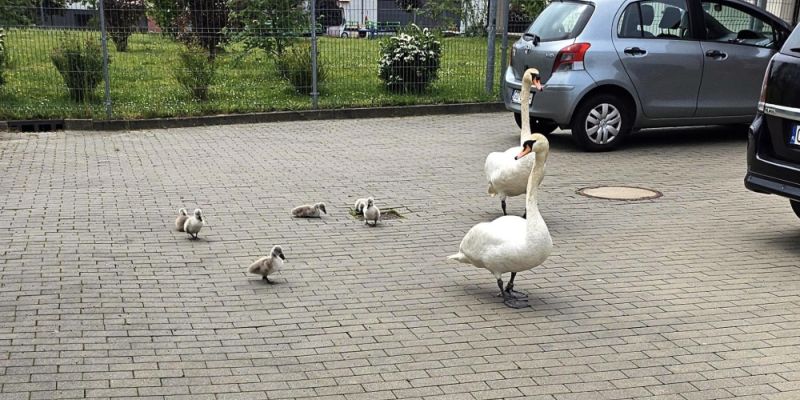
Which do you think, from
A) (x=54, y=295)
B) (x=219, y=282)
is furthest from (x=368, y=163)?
(x=54, y=295)

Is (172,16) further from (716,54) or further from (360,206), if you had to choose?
(716,54)

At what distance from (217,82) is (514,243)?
11463 millimetres

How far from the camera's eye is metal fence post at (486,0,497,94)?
56.5 feet

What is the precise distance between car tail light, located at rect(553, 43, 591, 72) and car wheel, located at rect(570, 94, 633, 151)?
1.75ft

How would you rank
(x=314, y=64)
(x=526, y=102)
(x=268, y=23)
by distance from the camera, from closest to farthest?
(x=526, y=102) < (x=314, y=64) < (x=268, y=23)

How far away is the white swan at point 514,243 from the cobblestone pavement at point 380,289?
294 mm

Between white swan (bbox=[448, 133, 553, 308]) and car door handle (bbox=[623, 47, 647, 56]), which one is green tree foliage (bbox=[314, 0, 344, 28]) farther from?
white swan (bbox=[448, 133, 553, 308])

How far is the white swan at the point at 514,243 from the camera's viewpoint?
6133mm

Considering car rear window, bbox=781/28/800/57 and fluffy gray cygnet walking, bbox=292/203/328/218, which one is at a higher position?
car rear window, bbox=781/28/800/57

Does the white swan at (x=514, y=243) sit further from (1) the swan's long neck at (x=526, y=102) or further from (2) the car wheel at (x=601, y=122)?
(2) the car wheel at (x=601, y=122)

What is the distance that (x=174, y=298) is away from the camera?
654 cm

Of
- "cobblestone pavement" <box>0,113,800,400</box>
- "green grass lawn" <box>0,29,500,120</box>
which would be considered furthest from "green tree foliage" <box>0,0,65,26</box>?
"cobblestone pavement" <box>0,113,800,400</box>

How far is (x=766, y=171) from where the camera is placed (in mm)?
7812

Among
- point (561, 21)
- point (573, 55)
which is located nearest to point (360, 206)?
point (573, 55)
